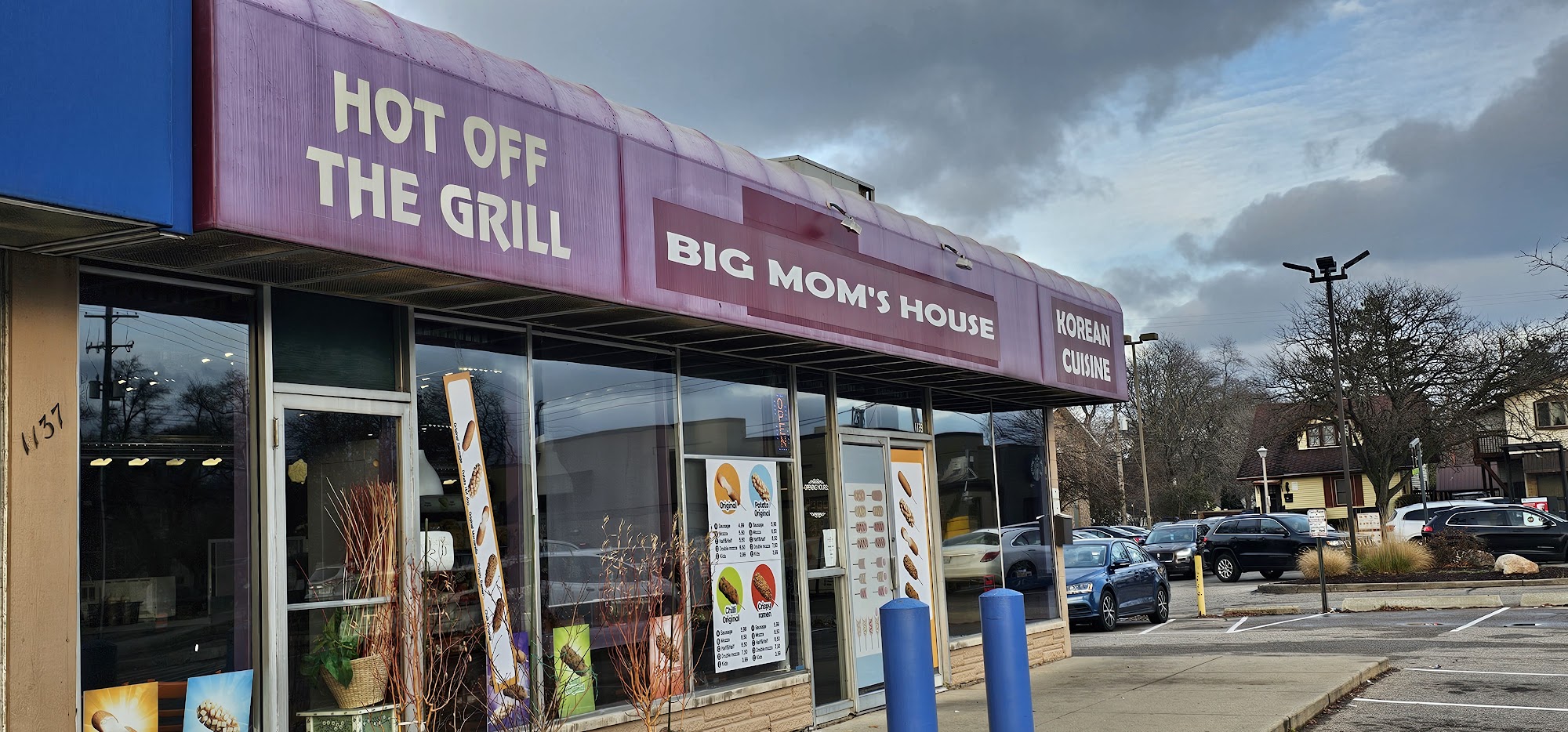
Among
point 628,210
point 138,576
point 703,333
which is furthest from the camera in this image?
point 703,333

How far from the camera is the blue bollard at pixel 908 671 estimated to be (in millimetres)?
7094

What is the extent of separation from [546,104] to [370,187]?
1406mm

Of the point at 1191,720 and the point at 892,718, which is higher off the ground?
the point at 892,718

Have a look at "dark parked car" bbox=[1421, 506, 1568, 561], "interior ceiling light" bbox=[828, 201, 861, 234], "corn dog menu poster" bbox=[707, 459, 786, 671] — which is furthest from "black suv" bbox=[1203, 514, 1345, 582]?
"interior ceiling light" bbox=[828, 201, 861, 234]

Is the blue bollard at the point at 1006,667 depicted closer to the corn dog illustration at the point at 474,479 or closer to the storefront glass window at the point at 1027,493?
the corn dog illustration at the point at 474,479

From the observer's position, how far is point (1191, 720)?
1007 cm

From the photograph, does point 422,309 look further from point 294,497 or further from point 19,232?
point 19,232

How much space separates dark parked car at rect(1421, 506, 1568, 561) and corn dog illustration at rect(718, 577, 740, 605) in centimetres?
2682

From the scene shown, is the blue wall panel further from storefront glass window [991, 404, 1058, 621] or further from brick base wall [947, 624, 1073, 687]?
storefront glass window [991, 404, 1058, 621]

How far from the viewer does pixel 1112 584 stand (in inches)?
893

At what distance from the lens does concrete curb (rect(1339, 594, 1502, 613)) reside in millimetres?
23031

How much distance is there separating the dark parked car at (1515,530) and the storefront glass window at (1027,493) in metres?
20.1

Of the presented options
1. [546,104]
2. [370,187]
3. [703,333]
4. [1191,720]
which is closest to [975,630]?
[1191,720]

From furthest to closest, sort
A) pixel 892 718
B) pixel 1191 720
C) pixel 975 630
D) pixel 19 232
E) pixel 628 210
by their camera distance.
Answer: pixel 975 630 < pixel 1191 720 < pixel 628 210 < pixel 892 718 < pixel 19 232
